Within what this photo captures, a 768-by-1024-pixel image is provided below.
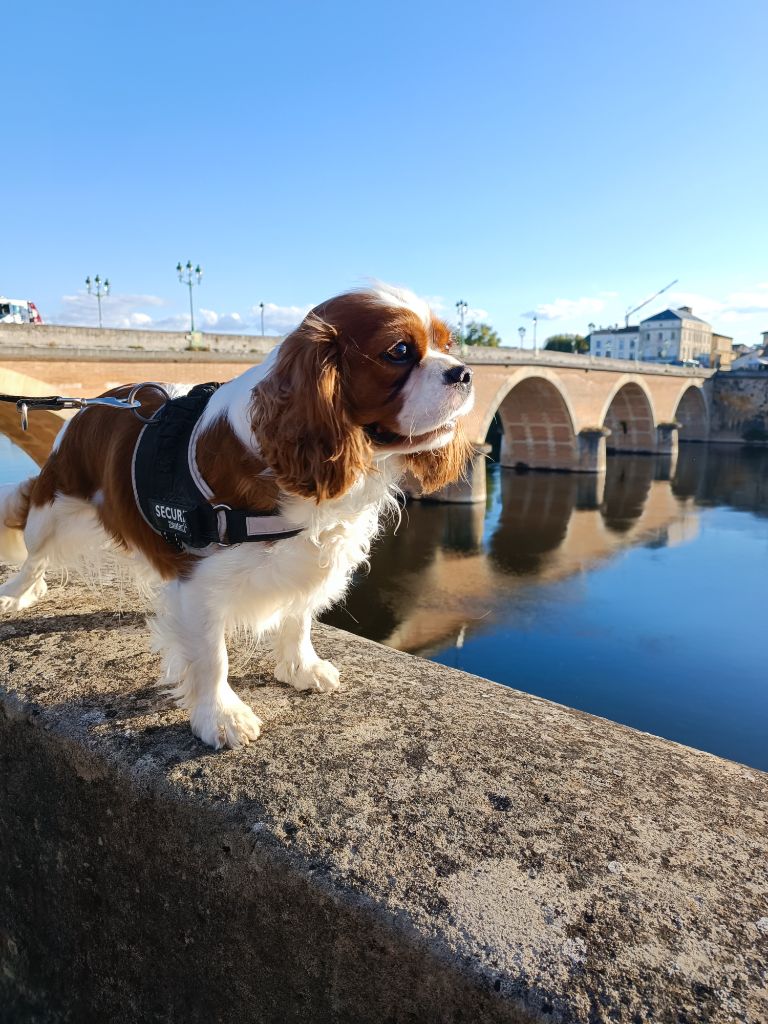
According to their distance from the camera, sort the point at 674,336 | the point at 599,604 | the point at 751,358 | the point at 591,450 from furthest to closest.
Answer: the point at 674,336 < the point at 751,358 < the point at 591,450 < the point at 599,604

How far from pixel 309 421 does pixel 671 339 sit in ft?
358

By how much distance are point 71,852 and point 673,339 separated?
4299 inches

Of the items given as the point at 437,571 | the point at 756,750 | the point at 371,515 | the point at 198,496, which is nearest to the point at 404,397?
the point at 371,515

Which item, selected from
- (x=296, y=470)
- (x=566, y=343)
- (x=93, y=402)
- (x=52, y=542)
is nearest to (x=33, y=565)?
(x=52, y=542)

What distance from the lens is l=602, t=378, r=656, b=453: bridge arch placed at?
4425 centimetres

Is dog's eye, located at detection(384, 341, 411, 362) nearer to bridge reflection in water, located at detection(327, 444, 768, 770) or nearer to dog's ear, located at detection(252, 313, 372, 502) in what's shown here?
dog's ear, located at detection(252, 313, 372, 502)

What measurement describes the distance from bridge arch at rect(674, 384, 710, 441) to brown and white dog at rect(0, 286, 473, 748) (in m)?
55.9

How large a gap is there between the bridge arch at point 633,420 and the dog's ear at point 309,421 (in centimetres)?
4450

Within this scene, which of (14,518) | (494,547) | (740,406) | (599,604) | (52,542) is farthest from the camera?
(740,406)

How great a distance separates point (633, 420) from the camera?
45344mm

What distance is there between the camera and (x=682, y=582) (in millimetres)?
17422

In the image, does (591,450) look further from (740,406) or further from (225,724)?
(225,724)

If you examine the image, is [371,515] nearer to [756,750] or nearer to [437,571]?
[756,750]

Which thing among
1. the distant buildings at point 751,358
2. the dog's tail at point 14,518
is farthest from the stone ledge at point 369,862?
the distant buildings at point 751,358
